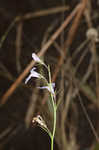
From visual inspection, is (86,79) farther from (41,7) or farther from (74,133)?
(41,7)

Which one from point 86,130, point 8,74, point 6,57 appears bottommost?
→ point 86,130

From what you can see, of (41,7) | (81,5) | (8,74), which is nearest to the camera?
(81,5)

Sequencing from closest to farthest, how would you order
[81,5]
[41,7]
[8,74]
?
[81,5]
[8,74]
[41,7]

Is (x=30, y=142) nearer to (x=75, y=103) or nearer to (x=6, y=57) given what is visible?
(x=75, y=103)

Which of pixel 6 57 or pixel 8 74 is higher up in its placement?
pixel 6 57

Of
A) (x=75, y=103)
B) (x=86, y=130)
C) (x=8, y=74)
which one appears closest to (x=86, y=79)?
(x=75, y=103)

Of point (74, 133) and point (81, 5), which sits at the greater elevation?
point (81, 5)

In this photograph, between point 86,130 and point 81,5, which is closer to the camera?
point 81,5

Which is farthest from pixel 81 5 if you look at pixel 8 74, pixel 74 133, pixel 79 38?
pixel 74 133

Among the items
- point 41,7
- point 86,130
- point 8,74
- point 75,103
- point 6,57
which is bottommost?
point 86,130
